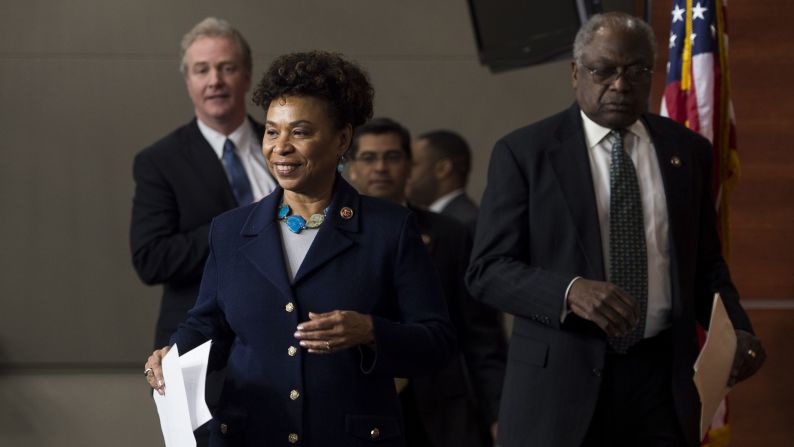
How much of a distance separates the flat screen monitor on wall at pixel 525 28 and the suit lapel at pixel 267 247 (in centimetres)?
296

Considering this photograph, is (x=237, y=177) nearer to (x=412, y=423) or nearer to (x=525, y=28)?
(x=412, y=423)

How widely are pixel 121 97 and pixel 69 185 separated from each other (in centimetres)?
54

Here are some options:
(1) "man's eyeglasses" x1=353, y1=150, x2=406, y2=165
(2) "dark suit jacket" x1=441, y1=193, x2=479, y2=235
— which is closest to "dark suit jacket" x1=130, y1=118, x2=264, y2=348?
(1) "man's eyeglasses" x1=353, y1=150, x2=406, y2=165

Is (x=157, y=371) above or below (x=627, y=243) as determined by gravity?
above

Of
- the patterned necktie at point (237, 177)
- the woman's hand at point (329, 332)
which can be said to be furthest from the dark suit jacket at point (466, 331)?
the woman's hand at point (329, 332)

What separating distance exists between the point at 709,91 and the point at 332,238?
6.70ft

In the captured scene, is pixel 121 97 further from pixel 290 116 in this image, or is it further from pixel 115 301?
pixel 290 116

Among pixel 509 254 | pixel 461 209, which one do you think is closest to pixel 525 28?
pixel 461 209

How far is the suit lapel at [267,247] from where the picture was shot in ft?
7.91

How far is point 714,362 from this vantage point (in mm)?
2879

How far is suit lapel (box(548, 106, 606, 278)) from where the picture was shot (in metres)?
3.04

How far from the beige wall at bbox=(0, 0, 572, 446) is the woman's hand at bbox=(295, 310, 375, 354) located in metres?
4.35

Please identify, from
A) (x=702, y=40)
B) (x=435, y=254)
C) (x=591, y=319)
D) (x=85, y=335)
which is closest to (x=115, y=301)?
(x=85, y=335)

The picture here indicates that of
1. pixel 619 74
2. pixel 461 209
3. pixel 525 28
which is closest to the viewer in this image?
pixel 619 74
